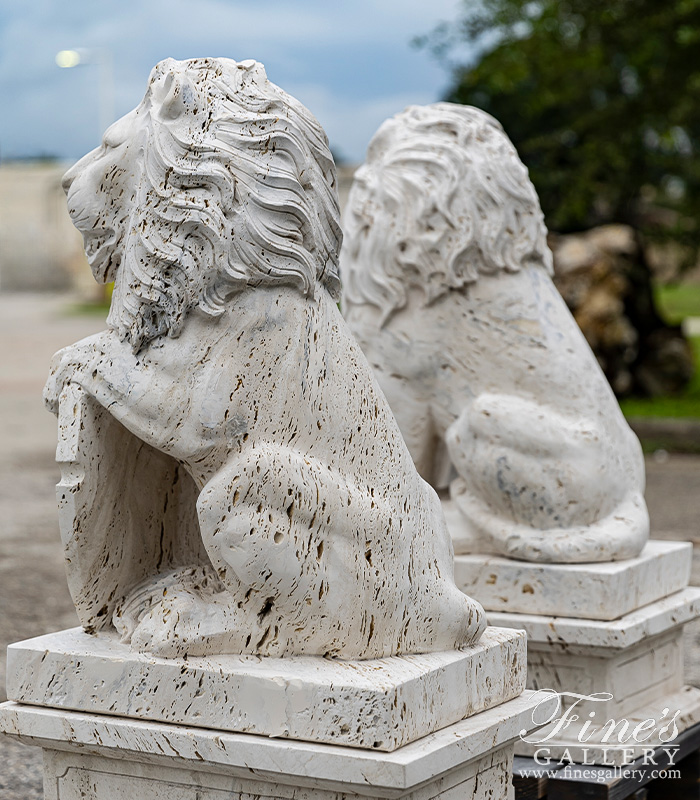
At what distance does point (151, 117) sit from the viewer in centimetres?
221

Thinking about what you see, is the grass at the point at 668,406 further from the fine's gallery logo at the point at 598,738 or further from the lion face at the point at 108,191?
the lion face at the point at 108,191

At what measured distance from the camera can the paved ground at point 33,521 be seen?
15.6 ft

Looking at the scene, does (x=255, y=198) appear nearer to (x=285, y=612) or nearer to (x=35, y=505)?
(x=285, y=612)

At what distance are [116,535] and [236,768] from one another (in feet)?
1.64

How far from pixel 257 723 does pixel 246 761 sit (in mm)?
65

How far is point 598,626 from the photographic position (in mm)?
3197

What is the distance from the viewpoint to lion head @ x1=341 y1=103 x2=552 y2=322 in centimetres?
346

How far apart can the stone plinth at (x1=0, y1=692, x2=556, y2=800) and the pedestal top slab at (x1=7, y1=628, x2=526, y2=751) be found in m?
0.02

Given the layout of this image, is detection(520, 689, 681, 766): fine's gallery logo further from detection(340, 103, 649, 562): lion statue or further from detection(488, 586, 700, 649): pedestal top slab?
detection(340, 103, 649, 562): lion statue

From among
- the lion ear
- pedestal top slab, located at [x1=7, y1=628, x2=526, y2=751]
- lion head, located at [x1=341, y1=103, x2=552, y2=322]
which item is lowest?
pedestal top slab, located at [x1=7, y1=628, x2=526, y2=751]

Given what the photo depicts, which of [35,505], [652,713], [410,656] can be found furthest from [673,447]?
[410,656]

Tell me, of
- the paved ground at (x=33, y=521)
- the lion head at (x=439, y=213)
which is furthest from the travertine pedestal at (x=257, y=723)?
the paved ground at (x=33, y=521)

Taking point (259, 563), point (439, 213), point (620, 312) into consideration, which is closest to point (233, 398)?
point (259, 563)

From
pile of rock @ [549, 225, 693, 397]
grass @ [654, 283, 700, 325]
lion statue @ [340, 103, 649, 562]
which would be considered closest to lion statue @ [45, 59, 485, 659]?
lion statue @ [340, 103, 649, 562]
